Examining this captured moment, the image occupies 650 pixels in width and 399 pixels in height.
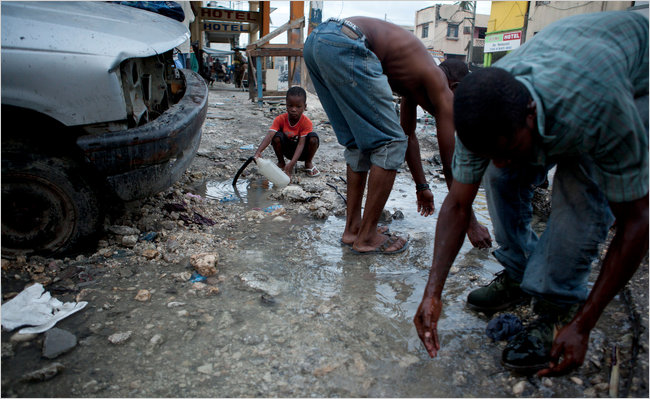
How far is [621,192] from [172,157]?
2112mm

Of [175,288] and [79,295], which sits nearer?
[79,295]

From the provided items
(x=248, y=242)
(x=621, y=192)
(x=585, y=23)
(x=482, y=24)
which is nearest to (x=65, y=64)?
(x=248, y=242)

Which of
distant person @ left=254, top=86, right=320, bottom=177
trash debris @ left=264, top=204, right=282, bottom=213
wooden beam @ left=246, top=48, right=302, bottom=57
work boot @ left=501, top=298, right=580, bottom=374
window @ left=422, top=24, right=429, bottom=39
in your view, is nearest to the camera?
work boot @ left=501, top=298, right=580, bottom=374

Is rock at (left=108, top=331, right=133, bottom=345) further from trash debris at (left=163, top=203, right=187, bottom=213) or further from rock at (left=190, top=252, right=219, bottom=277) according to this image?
trash debris at (left=163, top=203, right=187, bottom=213)

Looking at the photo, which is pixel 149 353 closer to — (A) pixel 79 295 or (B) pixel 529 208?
(A) pixel 79 295

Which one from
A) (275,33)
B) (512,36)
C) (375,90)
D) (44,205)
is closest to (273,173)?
(375,90)

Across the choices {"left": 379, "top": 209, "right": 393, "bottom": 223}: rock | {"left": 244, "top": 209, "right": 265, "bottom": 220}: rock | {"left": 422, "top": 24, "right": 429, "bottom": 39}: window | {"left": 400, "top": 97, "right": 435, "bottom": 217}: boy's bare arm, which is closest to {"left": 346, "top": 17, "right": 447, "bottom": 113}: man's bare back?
{"left": 400, "top": 97, "right": 435, "bottom": 217}: boy's bare arm

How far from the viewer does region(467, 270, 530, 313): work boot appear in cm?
190

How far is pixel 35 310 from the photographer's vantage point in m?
1.73

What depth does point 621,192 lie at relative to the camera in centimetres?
116

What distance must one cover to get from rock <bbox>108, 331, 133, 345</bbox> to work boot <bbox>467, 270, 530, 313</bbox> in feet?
4.90

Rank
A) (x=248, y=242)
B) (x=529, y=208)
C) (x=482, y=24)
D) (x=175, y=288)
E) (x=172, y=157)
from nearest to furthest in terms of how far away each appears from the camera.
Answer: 1. (x=529, y=208)
2. (x=175, y=288)
3. (x=172, y=157)
4. (x=248, y=242)
5. (x=482, y=24)

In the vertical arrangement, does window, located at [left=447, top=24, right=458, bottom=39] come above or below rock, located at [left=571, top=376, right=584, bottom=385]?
below

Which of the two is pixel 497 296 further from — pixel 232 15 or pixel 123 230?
pixel 232 15
